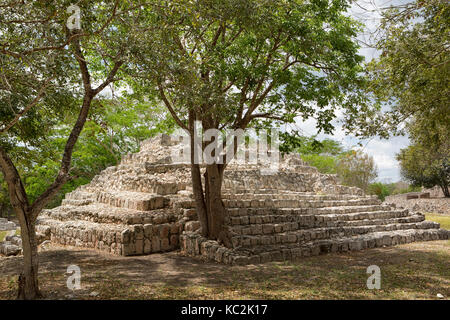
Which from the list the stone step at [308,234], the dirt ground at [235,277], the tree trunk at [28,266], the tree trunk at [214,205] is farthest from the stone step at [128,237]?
the tree trunk at [28,266]

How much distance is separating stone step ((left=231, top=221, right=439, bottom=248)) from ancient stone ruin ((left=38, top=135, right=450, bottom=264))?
0.08 ft

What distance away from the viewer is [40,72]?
6.58m

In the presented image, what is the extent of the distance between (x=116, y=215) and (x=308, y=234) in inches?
216

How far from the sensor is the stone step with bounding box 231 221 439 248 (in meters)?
9.12

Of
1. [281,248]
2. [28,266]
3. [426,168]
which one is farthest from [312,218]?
[426,168]

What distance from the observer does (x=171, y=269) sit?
7773 mm

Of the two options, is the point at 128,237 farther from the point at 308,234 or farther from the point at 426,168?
the point at 426,168

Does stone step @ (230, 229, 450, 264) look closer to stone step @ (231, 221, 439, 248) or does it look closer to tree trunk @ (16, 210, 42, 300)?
stone step @ (231, 221, 439, 248)

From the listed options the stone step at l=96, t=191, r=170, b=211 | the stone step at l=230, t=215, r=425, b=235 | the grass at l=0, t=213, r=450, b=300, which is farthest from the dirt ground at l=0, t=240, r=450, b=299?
the stone step at l=96, t=191, r=170, b=211

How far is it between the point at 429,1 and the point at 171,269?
281 inches

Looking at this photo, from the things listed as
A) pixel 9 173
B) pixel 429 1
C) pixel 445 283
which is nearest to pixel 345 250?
pixel 445 283

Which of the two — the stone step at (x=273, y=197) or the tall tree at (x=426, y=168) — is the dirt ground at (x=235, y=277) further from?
the tall tree at (x=426, y=168)

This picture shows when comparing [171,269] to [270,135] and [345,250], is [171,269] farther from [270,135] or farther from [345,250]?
[345,250]

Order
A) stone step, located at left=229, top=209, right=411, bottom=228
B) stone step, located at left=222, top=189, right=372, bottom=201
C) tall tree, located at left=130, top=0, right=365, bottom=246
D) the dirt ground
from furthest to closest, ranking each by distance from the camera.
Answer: stone step, located at left=222, top=189, right=372, bottom=201 → stone step, located at left=229, top=209, right=411, bottom=228 → tall tree, located at left=130, top=0, right=365, bottom=246 → the dirt ground
